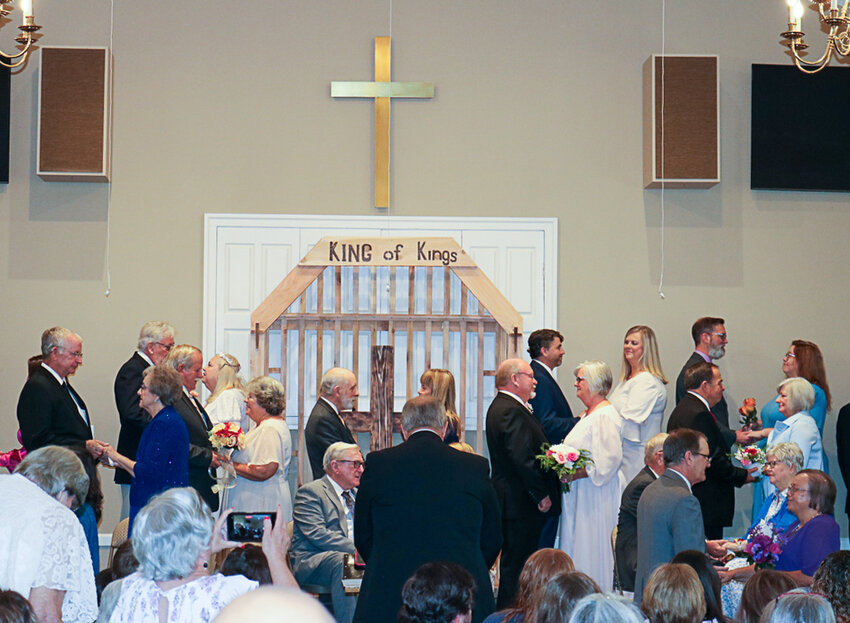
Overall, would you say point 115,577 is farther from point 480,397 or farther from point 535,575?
point 480,397

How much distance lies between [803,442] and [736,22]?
11.4 feet

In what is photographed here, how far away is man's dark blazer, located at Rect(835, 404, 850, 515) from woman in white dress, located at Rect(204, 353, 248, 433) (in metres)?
4.33

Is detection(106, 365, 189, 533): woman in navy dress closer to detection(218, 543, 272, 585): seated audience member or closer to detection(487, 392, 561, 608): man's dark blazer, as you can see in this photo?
detection(218, 543, 272, 585): seated audience member

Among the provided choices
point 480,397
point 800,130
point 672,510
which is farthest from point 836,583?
point 800,130

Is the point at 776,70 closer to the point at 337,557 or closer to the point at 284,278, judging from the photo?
the point at 284,278

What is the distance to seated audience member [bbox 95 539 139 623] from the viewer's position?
3.63 metres

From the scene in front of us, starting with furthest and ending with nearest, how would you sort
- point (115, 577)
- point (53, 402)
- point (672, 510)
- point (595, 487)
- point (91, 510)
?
point (595, 487) → point (53, 402) → point (91, 510) → point (672, 510) → point (115, 577)

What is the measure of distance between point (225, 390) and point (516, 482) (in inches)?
81.2

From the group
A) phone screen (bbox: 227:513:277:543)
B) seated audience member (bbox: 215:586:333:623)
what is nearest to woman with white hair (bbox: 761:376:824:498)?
phone screen (bbox: 227:513:277:543)

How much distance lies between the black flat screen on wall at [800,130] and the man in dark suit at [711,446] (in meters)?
2.34

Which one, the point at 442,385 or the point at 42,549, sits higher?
the point at 442,385

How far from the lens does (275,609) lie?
4.61ft

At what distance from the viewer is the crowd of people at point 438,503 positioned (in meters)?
3.25

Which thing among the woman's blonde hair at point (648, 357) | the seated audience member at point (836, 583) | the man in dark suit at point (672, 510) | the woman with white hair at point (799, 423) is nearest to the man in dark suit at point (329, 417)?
the woman's blonde hair at point (648, 357)
